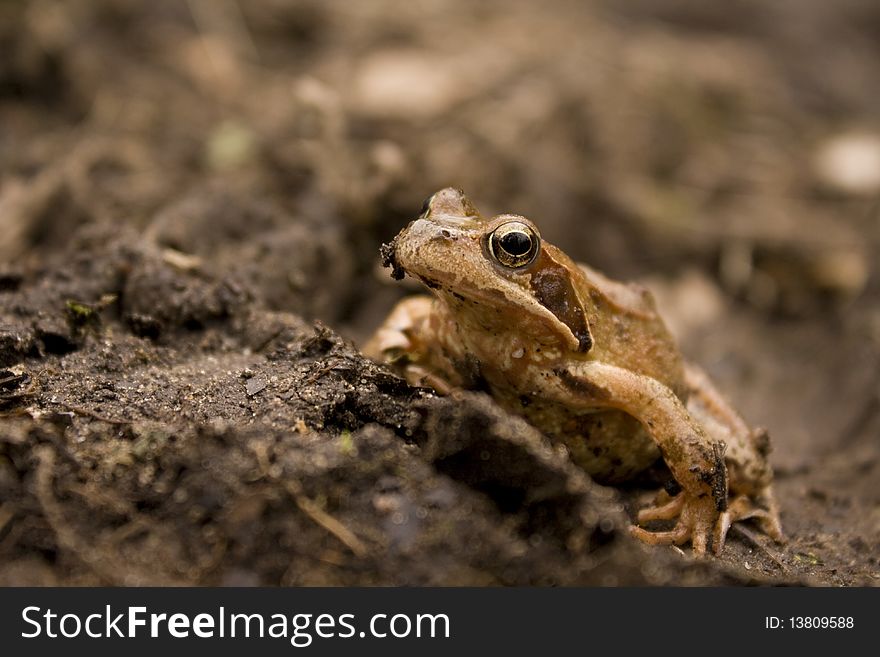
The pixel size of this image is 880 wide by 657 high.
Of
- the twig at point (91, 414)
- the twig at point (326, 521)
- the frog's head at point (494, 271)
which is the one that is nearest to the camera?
the twig at point (326, 521)

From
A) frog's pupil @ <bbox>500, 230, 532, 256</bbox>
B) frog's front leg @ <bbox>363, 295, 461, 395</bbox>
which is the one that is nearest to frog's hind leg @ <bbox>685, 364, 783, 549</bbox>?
frog's front leg @ <bbox>363, 295, 461, 395</bbox>

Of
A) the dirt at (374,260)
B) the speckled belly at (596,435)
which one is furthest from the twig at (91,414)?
the speckled belly at (596,435)

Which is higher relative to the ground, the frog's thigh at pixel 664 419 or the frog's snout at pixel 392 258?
the frog's snout at pixel 392 258

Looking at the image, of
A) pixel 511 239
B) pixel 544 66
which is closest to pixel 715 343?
pixel 544 66

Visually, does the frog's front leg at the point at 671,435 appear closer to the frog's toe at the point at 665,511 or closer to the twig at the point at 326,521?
the frog's toe at the point at 665,511

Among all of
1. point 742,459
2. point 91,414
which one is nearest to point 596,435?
point 742,459
